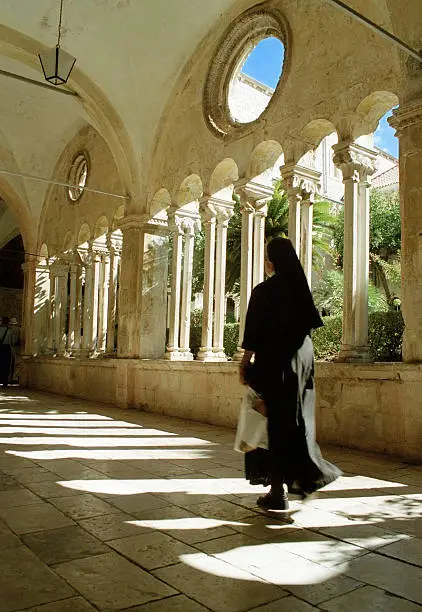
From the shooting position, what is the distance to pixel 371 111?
5.68 metres

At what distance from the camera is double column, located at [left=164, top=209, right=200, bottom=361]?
845 centimetres

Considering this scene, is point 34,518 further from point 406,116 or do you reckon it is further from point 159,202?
point 159,202

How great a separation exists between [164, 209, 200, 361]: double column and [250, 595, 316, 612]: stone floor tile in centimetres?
646

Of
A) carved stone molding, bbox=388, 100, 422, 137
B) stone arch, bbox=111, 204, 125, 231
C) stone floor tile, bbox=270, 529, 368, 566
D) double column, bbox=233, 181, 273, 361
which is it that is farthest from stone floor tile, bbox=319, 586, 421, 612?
stone arch, bbox=111, 204, 125, 231

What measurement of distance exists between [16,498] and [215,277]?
17.2ft

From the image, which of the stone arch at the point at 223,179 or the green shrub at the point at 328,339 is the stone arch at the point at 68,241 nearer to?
the stone arch at the point at 223,179

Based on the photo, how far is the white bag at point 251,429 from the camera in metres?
2.87

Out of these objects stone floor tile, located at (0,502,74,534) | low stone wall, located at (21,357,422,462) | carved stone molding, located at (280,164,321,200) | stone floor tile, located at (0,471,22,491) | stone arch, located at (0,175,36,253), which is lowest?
stone floor tile, located at (0,471,22,491)

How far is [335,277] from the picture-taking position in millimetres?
13852

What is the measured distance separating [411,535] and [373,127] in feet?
14.5

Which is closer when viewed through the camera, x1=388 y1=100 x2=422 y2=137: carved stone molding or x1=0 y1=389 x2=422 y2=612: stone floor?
x1=0 y1=389 x2=422 y2=612: stone floor

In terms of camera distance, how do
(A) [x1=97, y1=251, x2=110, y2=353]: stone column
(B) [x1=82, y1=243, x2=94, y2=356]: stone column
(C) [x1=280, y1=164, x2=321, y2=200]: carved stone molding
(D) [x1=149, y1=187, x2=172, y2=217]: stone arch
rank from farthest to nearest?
(B) [x1=82, y1=243, x2=94, y2=356]: stone column → (A) [x1=97, y1=251, x2=110, y2=353]: stone column → (D) [x1=149, y1=187, x2=172, y2=217]: stone arch → (C) [x1=280, y1=164, x2=321, y2=200]: carved stone molding

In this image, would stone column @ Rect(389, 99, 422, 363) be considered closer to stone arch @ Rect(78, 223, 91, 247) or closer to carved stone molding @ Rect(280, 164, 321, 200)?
carved stone molding @ Rect(280, 164, 321, 200)

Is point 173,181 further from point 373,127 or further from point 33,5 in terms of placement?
point 373,127
